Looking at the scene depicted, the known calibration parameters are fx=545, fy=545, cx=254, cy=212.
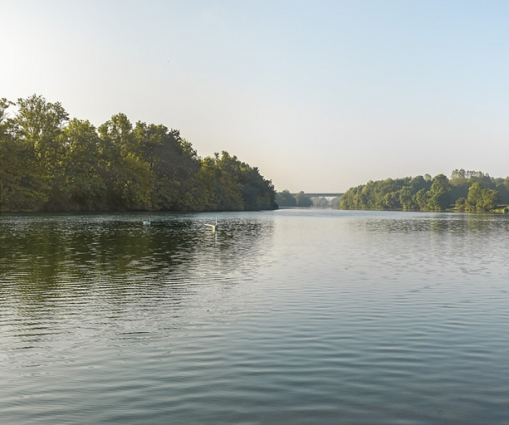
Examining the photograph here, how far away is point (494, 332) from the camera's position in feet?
48.7

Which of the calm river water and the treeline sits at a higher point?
the treeline

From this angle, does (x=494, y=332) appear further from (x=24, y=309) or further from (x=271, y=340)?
(x=24, y=309)

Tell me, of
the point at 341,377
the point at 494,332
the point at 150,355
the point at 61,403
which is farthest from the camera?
the point at 494,332

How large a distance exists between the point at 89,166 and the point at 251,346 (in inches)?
4867

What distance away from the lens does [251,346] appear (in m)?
13.1

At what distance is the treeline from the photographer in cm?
11312

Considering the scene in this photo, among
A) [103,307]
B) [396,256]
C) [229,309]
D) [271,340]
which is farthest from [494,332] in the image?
[396,256]

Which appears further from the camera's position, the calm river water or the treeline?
the treeline

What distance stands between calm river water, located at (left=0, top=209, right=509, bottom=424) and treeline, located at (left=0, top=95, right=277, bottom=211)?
9338 cm

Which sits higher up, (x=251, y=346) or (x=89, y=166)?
(x=89, y=166)

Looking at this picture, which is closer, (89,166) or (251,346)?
(251,346)

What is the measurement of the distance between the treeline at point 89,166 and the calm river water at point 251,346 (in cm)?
9338

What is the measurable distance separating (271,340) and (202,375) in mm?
3264

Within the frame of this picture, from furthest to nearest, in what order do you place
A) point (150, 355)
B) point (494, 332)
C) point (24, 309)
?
1. point (24, 309)
2. point (494, 332)
3. point (150, 355)
